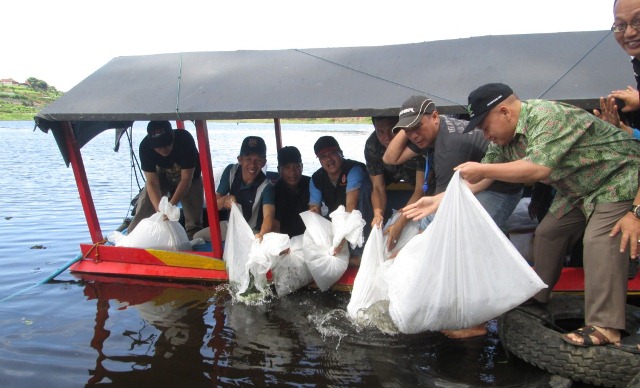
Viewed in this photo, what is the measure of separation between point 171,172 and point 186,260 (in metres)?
1.41

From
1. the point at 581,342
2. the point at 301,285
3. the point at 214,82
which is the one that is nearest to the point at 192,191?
the point at 214,82

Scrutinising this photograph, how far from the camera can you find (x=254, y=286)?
4.80 meters

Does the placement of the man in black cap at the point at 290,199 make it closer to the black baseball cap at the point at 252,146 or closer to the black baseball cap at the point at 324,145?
the black baseball cap at the point at 252,146

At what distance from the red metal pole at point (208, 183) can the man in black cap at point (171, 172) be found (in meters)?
0.76

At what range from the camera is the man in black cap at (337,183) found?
486 cm

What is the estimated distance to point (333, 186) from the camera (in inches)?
200

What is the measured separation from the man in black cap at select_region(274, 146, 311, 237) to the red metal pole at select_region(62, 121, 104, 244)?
2.05m

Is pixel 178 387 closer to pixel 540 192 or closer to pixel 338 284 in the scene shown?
pixel 338 284

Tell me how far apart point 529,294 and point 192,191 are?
4233 mm

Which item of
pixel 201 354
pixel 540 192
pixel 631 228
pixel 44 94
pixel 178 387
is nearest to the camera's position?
pixel 631 228

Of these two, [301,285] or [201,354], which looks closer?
[201,354]

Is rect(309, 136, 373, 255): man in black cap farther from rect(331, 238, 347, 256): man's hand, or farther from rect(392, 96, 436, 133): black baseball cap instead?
rect(392, 96, 436, 133): black baseball cap

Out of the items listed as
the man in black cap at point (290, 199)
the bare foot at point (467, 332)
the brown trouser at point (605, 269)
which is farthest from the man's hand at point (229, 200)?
the brown trouser at point (605, 269)

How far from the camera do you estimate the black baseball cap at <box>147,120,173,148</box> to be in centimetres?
555
